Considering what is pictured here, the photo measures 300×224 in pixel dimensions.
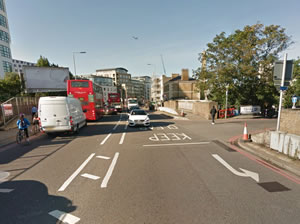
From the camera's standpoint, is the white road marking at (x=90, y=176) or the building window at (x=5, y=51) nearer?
the white road marking at (x=90, y=176)

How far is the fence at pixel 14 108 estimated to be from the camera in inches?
479

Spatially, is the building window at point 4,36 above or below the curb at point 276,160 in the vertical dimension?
above

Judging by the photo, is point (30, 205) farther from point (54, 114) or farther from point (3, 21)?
point (3, 21)

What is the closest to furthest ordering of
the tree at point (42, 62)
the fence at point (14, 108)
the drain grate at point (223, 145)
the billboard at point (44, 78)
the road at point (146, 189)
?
the road at point (146, 189) < the drain grate at point (223, 145) < the fence at point (14, 108) < the billboard at point (44, 78) < the tree at point (42, 62)

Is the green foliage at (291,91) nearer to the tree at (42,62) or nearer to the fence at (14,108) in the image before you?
the fence at (14,108)

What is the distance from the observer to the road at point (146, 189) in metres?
2.70

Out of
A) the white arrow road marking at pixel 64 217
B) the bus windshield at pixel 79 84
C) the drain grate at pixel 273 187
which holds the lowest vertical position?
the drain grate at pixel 273 187

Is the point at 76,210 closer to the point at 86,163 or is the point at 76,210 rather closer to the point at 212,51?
the point at 86,163

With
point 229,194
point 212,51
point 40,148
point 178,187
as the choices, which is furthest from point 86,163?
point 212,51

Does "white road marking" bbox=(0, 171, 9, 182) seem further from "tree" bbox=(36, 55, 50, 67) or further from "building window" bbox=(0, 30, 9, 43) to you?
"building window" bbox=(0, 30, 9, 43)

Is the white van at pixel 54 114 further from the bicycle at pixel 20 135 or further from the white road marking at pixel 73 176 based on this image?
the white road marking at pixel 73 176

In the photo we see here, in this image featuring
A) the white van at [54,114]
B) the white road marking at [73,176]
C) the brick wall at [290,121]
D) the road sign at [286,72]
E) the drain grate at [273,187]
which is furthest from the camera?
the white van at [54,114]

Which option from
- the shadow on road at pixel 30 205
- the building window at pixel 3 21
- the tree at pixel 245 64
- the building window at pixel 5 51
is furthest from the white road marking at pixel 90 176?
the building window at pixel 3 21

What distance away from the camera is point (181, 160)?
525 centimetres
